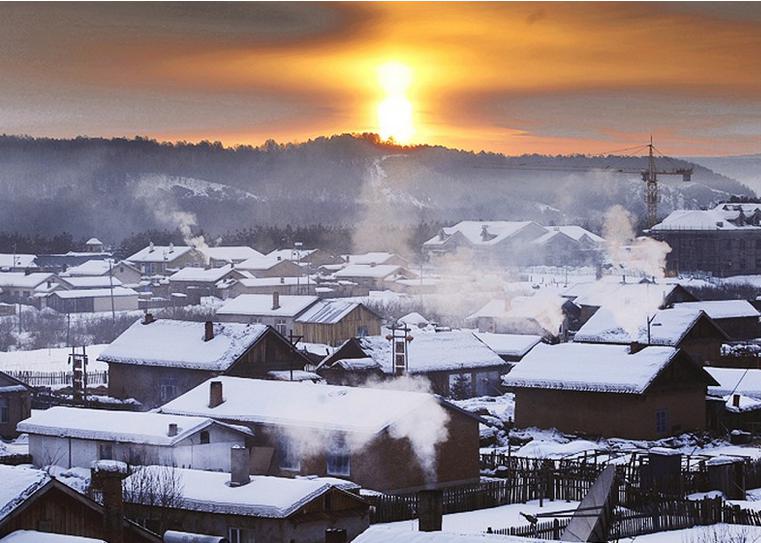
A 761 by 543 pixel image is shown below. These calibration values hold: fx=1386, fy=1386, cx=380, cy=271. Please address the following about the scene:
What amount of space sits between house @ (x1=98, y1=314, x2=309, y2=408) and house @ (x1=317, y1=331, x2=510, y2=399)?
6.38 ft

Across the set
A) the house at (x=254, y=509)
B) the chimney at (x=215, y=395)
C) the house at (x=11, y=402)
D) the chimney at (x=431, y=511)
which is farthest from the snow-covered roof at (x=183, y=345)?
the chimney at (x=431, y=511)

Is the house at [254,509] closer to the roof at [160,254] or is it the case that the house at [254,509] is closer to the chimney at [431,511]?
the chimney at [431,511]

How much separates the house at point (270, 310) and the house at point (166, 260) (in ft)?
195

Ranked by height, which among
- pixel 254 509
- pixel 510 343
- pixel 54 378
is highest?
pixel 510 343

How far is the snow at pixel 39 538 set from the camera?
20.7 metres

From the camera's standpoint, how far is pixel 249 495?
1138 inches

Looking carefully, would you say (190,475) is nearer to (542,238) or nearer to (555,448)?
(555,448)

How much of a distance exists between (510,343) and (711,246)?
56.5 meters

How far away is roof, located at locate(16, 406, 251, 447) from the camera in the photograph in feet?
126

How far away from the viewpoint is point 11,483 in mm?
22547

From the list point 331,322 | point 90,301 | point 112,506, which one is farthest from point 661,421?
point 90,301

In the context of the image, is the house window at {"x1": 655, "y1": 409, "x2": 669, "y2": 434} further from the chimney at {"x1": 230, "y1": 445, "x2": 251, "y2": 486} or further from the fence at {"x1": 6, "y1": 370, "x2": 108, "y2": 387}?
the fence at {"x1": 6, "y1": 370, "x2": 108, "y2": 387}

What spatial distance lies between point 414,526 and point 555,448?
570 inches

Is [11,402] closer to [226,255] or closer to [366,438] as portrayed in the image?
[366,438]
